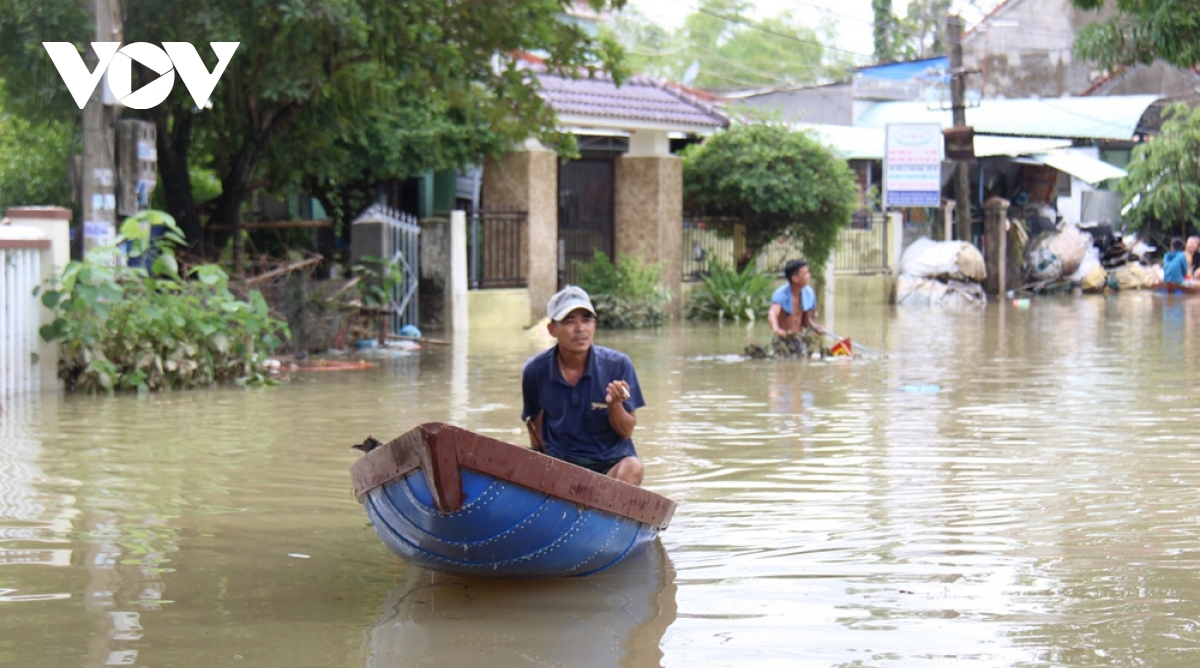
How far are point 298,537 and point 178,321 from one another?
6230 mm

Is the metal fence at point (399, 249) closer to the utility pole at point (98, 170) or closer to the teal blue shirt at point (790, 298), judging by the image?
the teal blue shirt at point (790, 298)

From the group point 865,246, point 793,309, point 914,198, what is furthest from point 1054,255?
point 793,309

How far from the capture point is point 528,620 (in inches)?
219

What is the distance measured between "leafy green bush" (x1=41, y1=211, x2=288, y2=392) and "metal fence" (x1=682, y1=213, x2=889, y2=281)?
1325 cm

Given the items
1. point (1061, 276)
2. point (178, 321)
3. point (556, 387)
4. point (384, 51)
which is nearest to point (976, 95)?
point (1061, 276)

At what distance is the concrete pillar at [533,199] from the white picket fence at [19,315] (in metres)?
10.4

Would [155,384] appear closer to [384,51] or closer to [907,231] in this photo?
[384,51]

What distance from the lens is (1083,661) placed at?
493 cm

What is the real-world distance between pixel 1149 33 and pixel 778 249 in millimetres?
15557

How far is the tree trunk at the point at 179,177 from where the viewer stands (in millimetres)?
16578

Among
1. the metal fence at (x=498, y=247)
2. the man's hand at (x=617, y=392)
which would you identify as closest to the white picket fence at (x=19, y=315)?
the man's hand at (x=617, y=392)

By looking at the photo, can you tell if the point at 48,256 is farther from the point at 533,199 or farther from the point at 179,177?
the point at 533,199

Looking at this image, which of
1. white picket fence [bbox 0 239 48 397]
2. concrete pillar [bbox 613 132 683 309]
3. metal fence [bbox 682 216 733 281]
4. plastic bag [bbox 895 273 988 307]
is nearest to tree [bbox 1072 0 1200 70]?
white picket fence [bbox 0 239 48 397]

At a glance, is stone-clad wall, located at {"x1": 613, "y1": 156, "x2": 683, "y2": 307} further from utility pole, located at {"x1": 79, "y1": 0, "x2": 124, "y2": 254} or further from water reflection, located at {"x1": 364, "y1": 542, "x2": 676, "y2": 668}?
water reflection, located at {"x1": 364, "y1": 542, "x2": 676, "y2": 668}
